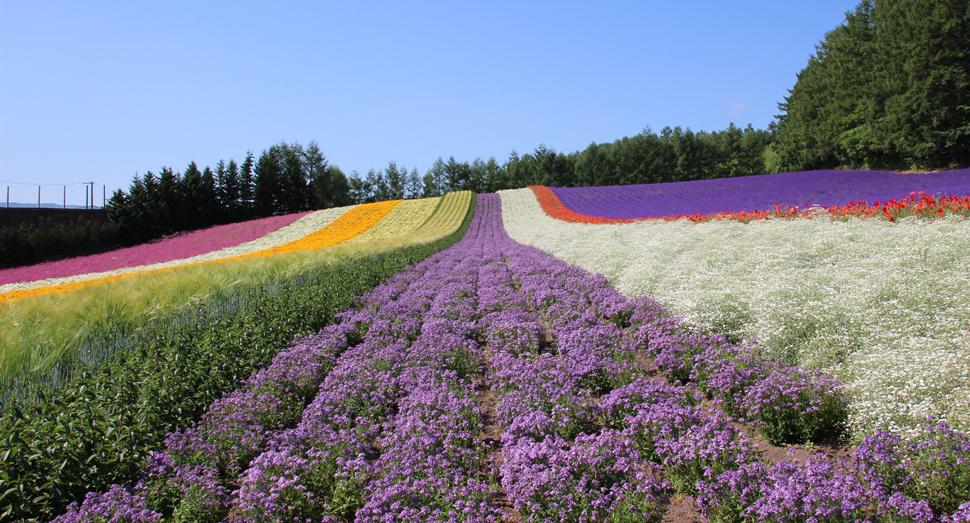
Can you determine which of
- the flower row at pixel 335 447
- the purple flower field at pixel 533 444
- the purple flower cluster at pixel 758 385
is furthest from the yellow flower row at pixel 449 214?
the purple flower cluster at pixel 758 385

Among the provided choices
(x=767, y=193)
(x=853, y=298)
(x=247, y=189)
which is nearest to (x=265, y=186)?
(x=247, y=189)

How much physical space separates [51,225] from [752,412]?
164ft

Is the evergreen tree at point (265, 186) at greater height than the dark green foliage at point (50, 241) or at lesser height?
greater

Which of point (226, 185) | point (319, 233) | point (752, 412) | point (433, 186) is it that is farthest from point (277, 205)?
point (752, 412)

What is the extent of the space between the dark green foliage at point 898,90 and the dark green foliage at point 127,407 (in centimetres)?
4974

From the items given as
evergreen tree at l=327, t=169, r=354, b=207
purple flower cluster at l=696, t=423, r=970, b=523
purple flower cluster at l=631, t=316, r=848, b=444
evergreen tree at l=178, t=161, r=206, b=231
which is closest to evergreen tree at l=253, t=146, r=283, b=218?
evergreen tree at l=178, t=161, r=206, b=231

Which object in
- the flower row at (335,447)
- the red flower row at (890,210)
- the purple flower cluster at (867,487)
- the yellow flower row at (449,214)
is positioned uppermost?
the yellow flower row at (449,214)

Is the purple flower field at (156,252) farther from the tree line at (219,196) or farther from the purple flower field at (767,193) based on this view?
the purple flower field at (767,193)

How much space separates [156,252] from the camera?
38.6 m

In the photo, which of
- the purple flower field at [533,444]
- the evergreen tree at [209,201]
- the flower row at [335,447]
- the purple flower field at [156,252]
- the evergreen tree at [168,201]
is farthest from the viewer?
the evergreen tree at [209,201]

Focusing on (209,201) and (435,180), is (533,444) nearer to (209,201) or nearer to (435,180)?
(209,201)

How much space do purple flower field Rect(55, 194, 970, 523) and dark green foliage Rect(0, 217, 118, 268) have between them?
Result: 40.5 m

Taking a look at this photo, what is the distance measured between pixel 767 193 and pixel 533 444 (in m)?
35.2

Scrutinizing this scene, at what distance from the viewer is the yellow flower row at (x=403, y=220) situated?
137 ft
